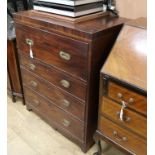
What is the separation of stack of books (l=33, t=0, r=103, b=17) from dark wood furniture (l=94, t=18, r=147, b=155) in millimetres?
324

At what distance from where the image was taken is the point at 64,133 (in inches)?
66.4

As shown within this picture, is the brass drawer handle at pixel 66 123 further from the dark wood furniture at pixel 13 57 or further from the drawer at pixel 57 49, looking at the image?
the dark wood furniture at pixel 13 57

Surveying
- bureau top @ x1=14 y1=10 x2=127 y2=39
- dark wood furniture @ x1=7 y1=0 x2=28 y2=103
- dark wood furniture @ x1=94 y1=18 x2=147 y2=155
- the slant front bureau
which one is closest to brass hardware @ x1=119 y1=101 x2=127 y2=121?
dark wood furniture @ x1=94 y1=18 x2=147 y2=155

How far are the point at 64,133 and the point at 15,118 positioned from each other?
1.71 ft

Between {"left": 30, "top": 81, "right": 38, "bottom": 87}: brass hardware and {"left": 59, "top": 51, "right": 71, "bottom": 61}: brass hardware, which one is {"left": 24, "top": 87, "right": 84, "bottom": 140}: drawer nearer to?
{"left": 30, "top": 81, "right": 38, "bottom": 87}: brass hardware

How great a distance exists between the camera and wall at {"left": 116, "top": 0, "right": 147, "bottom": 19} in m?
1.35

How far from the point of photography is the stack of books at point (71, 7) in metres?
1.30

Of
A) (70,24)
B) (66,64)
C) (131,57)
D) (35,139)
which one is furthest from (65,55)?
(35,139)

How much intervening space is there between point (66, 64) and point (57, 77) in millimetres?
157

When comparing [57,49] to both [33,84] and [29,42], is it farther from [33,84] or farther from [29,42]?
[33,84]

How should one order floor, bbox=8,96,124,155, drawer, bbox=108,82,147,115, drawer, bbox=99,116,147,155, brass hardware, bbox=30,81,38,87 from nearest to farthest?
drawer, bbox=108,82,147,115 → drawer, bbox=99,116,147,155 → floor, bbox=8,96,124,155 → brass hardware, bbox=30,81,38,87

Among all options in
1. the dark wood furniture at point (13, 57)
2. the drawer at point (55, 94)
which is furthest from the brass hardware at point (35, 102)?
the dark wood furniture at point (13, 57)

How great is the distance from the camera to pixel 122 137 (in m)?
1.21
